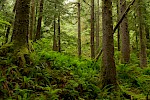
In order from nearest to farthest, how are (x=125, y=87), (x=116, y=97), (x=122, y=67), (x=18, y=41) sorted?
(x=116, y=97)
(x=18, y=41)
(x=125, y=87)
(x=122, y=67)

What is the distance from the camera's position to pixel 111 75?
7523 millimetres

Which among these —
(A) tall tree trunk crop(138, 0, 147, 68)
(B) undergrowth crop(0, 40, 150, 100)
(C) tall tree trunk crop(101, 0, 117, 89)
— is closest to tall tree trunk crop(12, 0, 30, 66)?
(B) undergrowth crop(0, 40, 150, 100)

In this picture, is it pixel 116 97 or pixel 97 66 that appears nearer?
pixel 116 97

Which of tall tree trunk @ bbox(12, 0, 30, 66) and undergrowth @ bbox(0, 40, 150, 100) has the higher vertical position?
tall tree trunk @ bbox(12, 0, 30, 66)

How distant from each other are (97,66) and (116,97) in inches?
133

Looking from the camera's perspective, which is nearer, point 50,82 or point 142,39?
point 50,82

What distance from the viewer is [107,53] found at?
758 centimetres

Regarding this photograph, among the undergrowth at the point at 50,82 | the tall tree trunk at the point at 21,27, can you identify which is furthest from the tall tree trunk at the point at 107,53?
the tall tree trunk at the point at 21,27

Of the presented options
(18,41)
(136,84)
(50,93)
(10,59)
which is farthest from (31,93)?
(136,84)

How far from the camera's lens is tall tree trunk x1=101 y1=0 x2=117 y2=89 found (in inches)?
296

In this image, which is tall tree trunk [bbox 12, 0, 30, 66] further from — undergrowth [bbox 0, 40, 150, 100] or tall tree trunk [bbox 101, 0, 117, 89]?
tall tree trunk [bbox 101, 0, 117, 89]

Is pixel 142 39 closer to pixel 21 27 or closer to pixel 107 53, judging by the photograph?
pixel 107 53

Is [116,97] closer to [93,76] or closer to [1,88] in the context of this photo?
[93,76]

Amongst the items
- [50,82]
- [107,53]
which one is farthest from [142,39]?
[50,82]
